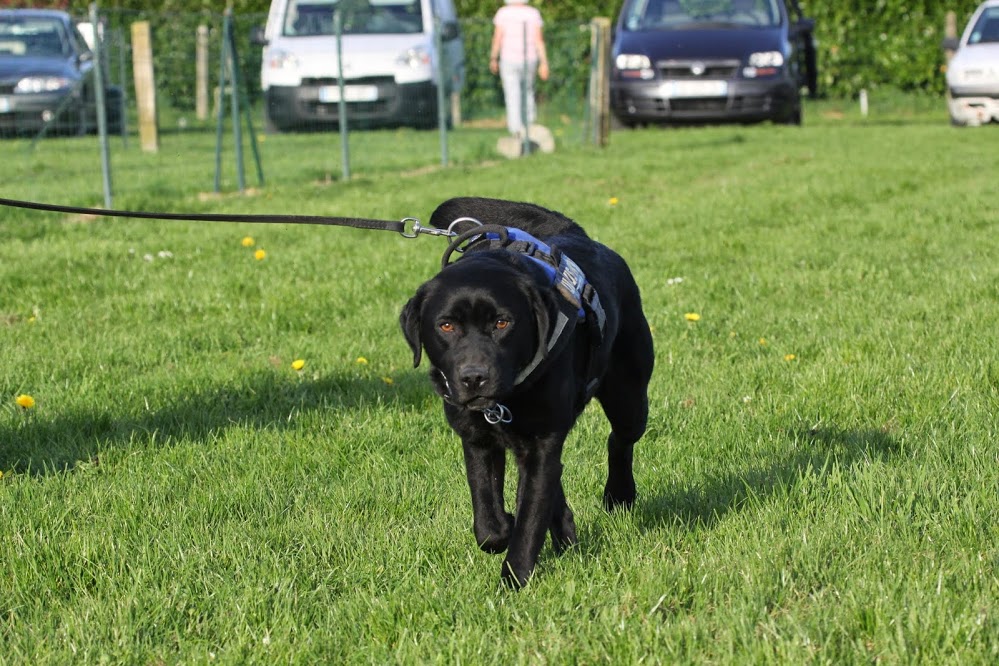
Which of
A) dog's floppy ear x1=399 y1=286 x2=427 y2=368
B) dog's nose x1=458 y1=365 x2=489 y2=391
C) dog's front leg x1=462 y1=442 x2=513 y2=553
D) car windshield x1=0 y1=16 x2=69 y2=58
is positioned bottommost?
dog's front leg x1=462 y1=442 x2=513 y2=553

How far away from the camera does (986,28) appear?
62.1 ft

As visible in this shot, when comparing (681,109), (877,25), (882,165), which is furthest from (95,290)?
(877,25)

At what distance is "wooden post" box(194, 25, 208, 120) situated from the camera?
45.6ft

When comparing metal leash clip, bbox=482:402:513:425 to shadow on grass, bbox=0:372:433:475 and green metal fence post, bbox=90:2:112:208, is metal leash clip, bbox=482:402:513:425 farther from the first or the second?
green metal fence post, bbox=90:2:112:208

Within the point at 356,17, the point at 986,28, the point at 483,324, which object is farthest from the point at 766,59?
the point at 483,324

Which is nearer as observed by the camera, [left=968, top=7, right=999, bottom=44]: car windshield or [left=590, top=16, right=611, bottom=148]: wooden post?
[left=590, top=16, right=611, bottom=148]: wooden post

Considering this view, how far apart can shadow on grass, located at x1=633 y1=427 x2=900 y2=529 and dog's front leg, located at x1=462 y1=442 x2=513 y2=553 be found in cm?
50

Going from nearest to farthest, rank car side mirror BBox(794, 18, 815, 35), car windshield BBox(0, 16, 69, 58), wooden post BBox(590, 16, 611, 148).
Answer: car windshield BBox(0, 16, 69, 58), wooden post BBox(590, 16, 611, 148), car side mirror BBox(794, 18, 815, 35)

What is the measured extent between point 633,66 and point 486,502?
1424cm

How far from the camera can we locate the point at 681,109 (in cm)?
1692

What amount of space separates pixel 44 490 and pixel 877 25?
22.2m

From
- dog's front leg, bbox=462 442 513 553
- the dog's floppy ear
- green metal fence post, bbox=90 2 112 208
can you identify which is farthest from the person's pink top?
dog's front leg, bbox=462 442 513 553

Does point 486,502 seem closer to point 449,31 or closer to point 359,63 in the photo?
point 449,31

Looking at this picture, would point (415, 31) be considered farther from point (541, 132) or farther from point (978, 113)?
point (978, 113)
